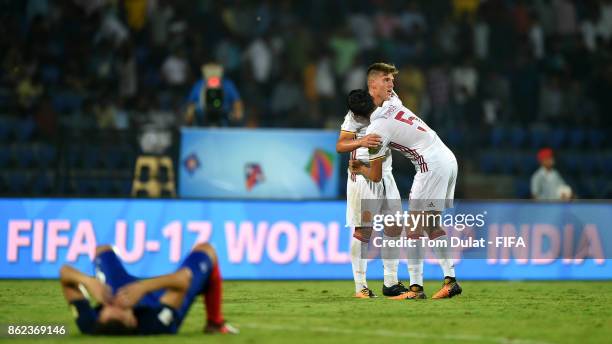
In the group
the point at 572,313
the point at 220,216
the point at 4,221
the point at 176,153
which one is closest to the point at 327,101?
the point at 176,153

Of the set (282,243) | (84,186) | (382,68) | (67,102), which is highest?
(382,68)

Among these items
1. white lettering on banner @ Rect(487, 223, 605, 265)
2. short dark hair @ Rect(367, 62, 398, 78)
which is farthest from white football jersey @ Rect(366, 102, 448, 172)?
white lettering on banner @ Rect(487, 223, 605, 265)

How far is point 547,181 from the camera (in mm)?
19859

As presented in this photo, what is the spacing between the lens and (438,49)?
76.9 ft

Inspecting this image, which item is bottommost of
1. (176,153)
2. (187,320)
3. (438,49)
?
(187,320)

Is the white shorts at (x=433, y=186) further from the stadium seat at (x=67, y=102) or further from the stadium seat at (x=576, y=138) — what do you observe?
the stadium seat at (x=67, y=102)

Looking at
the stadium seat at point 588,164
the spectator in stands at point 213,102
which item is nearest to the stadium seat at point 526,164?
the stadium seat at point 588,164

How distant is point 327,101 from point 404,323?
39.4ft

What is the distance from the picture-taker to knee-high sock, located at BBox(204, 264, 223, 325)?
9.29 metres

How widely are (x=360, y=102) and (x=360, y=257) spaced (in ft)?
5.74

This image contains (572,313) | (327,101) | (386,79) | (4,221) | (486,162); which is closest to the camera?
(572,313)

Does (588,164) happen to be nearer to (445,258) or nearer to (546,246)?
(546,246)

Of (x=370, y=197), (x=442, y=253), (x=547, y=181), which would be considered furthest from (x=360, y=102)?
(x=547, y=181)

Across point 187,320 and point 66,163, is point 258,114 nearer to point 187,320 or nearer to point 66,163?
point 66,163
